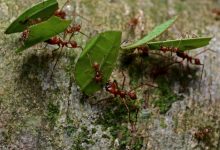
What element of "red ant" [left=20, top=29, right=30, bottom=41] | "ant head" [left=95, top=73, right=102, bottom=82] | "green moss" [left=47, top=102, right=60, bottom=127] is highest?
"red ant" [left=20, top=29, right=30, bottom=41]

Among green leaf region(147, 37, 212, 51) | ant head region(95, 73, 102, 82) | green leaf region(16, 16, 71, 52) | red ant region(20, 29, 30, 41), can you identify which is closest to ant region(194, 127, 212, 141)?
green leaf region(147, 37, 212, 51)

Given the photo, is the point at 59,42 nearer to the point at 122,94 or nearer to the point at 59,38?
the point at 59,38

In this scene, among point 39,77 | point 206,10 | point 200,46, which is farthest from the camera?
point 206,10

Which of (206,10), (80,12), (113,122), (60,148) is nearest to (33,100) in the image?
(60,148)

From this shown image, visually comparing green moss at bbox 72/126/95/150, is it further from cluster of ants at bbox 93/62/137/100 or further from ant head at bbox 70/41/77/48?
ant head at bbox 70/41/77/48

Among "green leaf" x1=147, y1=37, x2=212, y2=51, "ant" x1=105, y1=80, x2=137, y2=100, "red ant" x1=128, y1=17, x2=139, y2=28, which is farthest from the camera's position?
"red ant" x1=128, y1=17, x2=139, y2=28

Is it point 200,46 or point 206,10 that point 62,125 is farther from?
point 206,10

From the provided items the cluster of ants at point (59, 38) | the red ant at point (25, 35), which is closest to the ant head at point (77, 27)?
the cluster of ants at point (59, 38)
